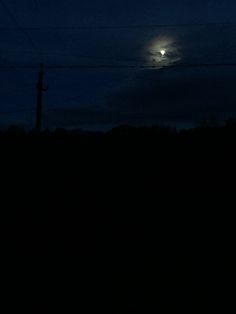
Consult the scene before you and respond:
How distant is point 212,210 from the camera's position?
Result: 7.41 meters

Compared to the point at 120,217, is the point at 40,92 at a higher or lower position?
higher

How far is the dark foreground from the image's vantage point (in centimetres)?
613

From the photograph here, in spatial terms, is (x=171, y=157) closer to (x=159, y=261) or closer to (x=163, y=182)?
(x=163, y=182)

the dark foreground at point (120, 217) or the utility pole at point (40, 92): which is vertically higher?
the utility pole at point (40, 92)

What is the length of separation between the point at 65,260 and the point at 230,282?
101 inches

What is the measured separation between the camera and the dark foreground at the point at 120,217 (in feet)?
20.1

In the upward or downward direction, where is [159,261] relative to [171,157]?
downward

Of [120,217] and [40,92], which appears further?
[40,92]

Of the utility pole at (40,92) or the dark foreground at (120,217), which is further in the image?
the utility pole at (40,92)

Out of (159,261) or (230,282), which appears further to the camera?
(159,261)

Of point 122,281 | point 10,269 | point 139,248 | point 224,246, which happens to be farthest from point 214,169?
point 10,269

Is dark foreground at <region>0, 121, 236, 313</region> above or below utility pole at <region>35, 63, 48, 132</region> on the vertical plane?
below

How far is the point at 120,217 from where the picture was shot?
769cm

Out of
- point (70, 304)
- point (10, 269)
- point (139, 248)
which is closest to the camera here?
point (70, 304)
